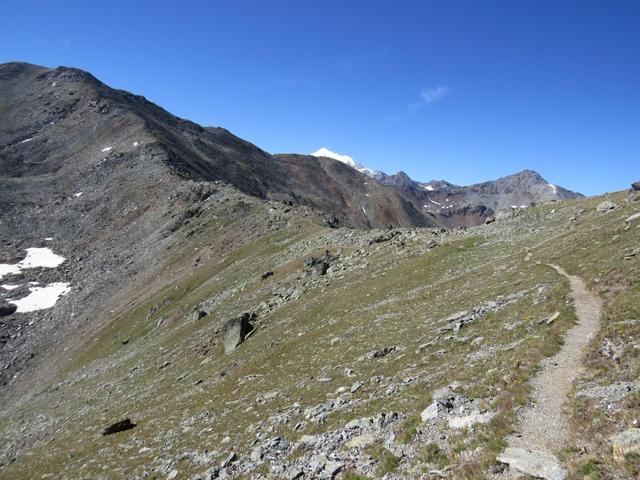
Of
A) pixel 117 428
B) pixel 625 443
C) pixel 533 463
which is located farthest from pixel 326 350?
pixel 625 443

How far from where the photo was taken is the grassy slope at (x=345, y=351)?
60.1 ft

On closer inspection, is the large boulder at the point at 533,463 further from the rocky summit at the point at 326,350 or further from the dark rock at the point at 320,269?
the dark rock at the point at 320,269

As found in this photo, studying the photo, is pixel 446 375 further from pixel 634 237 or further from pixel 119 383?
pixel 119 383

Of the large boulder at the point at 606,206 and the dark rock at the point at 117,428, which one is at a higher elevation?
the large boulder at the point at 606,206

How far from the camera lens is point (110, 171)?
143 metres

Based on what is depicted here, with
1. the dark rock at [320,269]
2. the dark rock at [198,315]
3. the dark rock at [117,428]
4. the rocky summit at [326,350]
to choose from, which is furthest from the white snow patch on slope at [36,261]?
the dark rock at [117,428]

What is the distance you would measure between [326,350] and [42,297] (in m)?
86.2

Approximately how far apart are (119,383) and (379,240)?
38.7 meters

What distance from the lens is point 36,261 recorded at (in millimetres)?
104938

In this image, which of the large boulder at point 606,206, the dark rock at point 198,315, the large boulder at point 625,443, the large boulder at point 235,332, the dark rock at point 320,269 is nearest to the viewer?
the large boulder at point 625,443

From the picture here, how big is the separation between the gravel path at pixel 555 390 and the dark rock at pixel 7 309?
10045cm

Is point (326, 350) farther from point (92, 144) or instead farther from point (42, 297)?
point (92, 144)

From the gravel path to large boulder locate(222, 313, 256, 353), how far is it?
31.2m

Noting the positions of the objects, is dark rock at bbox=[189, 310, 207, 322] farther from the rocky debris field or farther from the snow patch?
the snow patch
